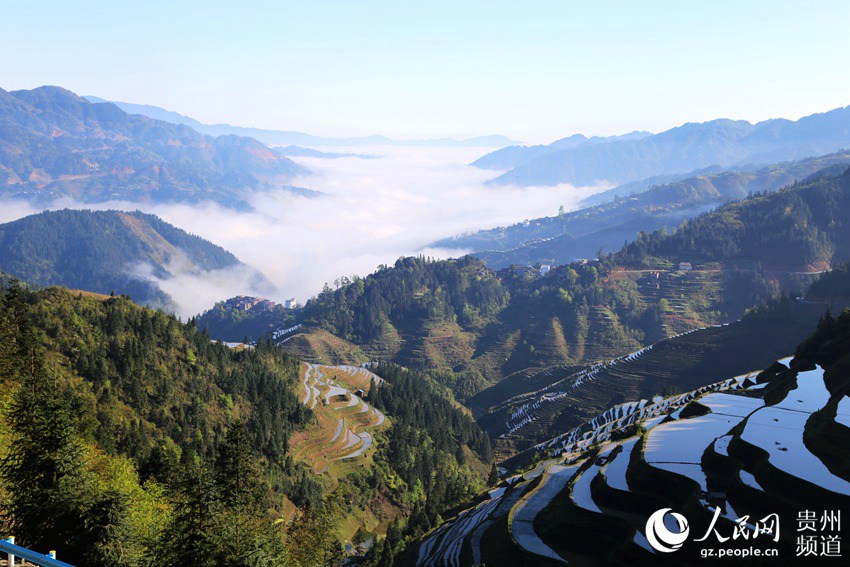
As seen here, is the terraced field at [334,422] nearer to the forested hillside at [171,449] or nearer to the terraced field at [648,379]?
the forested hillside at [171,449]

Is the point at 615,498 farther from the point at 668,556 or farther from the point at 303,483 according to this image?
the point at 303,483

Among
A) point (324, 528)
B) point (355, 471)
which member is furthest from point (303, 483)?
point (324, 528)

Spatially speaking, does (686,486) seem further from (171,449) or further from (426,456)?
(426,456)

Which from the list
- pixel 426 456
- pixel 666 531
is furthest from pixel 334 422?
pixel 666 531

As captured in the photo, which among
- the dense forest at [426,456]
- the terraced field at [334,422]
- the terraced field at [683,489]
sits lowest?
the dense forest at [426,456]

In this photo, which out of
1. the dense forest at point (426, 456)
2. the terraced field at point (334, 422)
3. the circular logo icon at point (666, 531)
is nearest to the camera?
the circular logo icon at point (666, 531)

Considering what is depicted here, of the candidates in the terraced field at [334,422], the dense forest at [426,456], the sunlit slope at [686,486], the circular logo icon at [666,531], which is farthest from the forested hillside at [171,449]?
the circular logo icon at [666,531]
